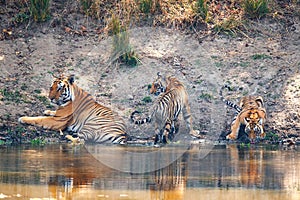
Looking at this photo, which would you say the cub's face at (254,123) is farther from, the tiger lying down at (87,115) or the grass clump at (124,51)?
the grass clump at (124,51)

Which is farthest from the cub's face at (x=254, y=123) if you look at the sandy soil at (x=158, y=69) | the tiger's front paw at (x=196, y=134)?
the tiger's front paw at (x=196, y=134)

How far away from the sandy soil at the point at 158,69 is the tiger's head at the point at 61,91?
28cm

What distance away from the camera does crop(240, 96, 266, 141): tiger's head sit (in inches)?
524

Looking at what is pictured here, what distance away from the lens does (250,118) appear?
13.5m

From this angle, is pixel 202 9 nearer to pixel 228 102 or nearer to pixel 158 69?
pixel 158 69

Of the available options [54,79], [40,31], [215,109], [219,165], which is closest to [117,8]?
[40,31]

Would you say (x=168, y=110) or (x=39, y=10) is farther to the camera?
(x=39, y=10)

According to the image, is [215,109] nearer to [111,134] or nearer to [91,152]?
[111,134]

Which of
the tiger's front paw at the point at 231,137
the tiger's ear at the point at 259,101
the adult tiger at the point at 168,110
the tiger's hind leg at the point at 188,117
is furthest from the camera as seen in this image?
the tiger's ear at the point at 259,101

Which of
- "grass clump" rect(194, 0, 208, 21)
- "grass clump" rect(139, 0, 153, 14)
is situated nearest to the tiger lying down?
"grass clump" rect(194, 0, 208, 21)

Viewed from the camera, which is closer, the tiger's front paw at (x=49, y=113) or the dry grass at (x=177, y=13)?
the tiger's front paw at (x=49, y=113)

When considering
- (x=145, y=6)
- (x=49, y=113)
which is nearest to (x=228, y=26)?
(x=145, y=6)

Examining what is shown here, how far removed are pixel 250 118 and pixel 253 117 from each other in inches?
2.6

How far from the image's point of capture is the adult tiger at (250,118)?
43.7 feet
